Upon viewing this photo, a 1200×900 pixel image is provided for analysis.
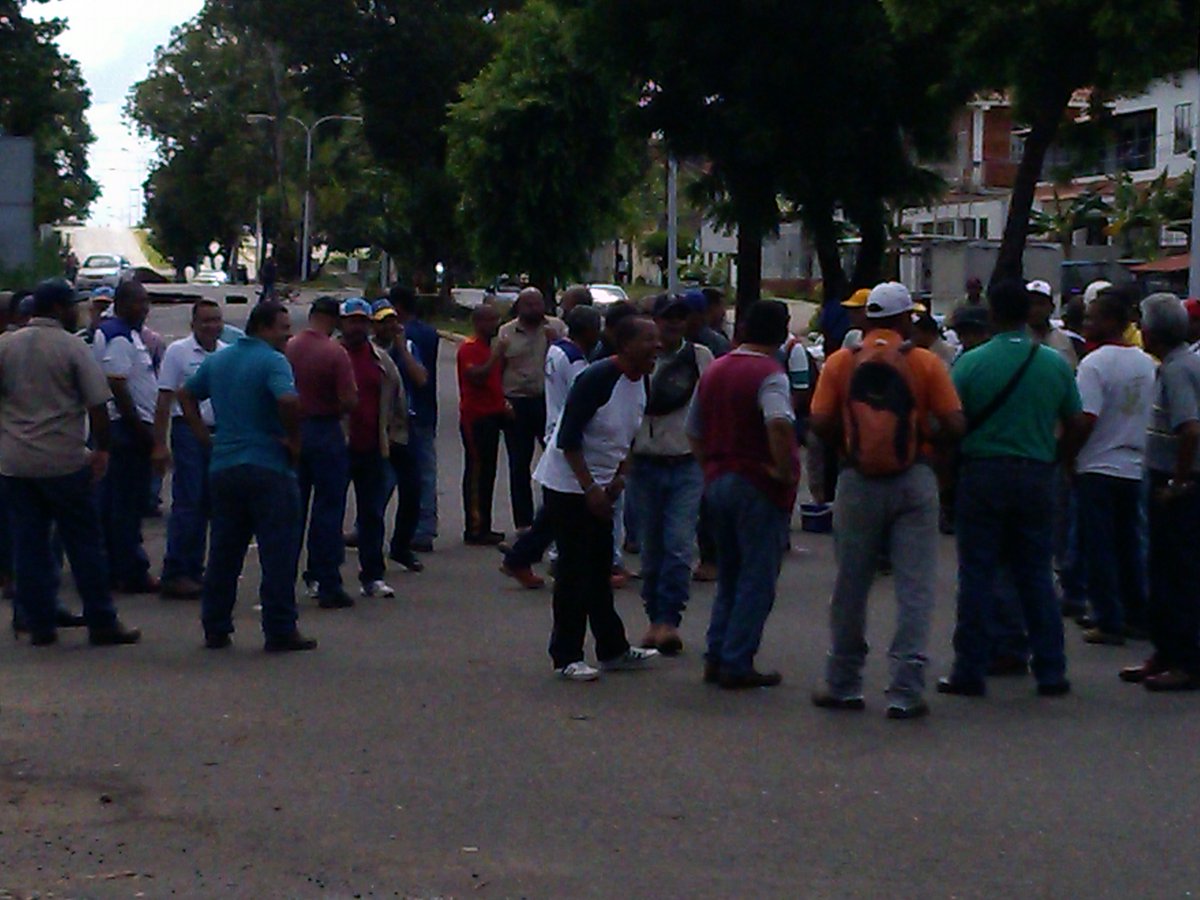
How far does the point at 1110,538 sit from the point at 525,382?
5068 millimetres

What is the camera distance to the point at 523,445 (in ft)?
46.7

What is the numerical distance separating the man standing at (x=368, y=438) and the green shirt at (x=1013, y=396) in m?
4.43

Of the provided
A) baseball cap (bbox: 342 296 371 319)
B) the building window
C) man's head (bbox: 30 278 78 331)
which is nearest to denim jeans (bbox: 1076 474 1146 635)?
baseball cap (bbox: 342 296 371 319)

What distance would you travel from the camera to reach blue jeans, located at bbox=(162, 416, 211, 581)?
1207cm

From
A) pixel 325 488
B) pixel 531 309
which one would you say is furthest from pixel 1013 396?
pixel 531 309

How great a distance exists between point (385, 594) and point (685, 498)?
2.70m

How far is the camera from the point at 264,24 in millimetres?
54375

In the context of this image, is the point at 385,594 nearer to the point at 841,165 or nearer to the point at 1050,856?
the point at 1050,856

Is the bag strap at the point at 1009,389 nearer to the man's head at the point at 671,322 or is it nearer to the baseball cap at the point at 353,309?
the man's head at the point at 671,322

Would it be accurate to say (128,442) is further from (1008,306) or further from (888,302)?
(1008,306)

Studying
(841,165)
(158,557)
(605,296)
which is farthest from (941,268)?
(158,557)

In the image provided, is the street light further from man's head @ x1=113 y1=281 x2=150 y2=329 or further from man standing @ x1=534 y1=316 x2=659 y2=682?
man standing @ x1=534 y1=316 x2=659 y2=682

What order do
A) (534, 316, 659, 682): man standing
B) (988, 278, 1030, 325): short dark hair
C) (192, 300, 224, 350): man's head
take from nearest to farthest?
(988, 278, 1030, 325): short dark hair
(534, 316, 659, 682): man standing
(192, 300, 224, 350): man's head

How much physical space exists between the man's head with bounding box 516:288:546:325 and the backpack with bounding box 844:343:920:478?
570 centimetres
